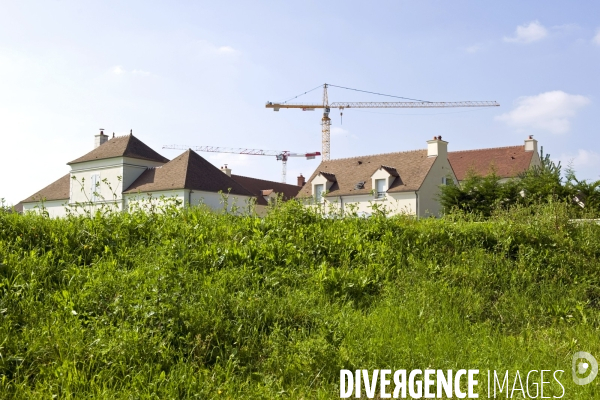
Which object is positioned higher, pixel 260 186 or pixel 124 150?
pixel 124 150

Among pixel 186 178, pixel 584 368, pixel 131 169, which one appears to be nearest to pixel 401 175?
pixel 186 178

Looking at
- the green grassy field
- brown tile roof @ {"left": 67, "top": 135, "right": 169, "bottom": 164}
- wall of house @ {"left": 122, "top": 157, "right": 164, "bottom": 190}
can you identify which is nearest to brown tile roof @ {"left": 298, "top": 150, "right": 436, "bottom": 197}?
wall of house @ {"left": 122, "top": 157, "right": 164, "bottom": 190}

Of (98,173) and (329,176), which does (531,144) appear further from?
(98,173)

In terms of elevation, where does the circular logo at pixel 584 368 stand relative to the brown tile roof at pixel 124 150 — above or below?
below

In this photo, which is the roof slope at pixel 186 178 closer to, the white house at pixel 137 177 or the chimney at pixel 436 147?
the white house at pixel 137 177

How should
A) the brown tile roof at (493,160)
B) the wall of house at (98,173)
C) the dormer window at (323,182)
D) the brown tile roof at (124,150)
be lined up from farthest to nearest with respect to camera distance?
the brown tile roof at (124,150), the wall of house at (98,173), the brown tile roof at (493,160), the dormer window at (323,182)

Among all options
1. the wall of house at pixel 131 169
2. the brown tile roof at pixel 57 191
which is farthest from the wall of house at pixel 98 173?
the brown tile roof at pixel 57 191

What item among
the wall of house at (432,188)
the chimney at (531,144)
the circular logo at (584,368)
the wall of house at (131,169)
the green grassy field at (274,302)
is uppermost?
the chimney at (531,144)

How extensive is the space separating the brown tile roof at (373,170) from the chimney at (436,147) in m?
0.44

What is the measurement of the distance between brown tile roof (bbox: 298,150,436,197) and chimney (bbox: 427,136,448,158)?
0.44m

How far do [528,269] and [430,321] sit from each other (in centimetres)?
341

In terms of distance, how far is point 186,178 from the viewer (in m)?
39.4

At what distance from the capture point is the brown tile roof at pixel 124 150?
1797 inches

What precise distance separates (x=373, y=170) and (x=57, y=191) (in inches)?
1220
